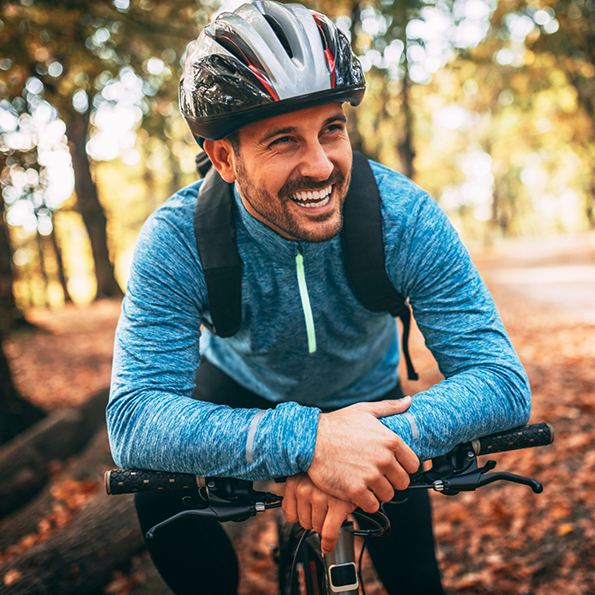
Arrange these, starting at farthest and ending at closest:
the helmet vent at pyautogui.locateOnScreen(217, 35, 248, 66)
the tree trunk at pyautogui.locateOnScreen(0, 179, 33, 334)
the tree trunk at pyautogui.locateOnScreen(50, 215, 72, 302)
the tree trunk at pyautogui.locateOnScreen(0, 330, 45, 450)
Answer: the tree trunk at pyautogui.locateOnScreen(50, 215, 72, 302) < the tree trunk at pyautogui.locateOnScreen(0, 179, 33, 334) < the tree trunk at pyautogui.locateOnScreen(0, 330, 45, 450) < the helmet vent at pyautogui.locateOnScreen(217, 35, 248, 66)

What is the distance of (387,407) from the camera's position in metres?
1.54

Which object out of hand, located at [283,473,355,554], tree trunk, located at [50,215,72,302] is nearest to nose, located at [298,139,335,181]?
hand, located at [283,473,355,554]

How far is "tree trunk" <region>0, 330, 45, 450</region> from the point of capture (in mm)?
5859

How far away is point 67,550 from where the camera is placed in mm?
3432

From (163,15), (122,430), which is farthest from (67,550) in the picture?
(163,15)

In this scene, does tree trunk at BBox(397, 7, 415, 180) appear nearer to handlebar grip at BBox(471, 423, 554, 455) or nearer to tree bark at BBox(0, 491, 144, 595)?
tree bark at BBox(0, 491, 144, 595)

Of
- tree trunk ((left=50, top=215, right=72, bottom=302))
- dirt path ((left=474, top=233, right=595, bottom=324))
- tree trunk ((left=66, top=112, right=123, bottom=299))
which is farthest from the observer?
tree trunk ((left=50, top=215, right=72, bottom=302))

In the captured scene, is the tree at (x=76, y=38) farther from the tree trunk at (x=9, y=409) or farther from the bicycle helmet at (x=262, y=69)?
the bicycle helmet at (x=262, y=69)

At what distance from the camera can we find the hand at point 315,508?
4.74 ft

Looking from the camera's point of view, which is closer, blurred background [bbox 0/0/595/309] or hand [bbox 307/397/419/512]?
hand [bbox 307/397/419/512]

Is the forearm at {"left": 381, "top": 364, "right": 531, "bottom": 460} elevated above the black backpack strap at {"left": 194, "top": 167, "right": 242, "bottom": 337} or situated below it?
below

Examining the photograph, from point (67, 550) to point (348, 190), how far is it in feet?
10.8

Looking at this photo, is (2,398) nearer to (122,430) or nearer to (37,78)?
(37,78)

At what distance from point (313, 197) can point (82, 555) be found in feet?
10.6
